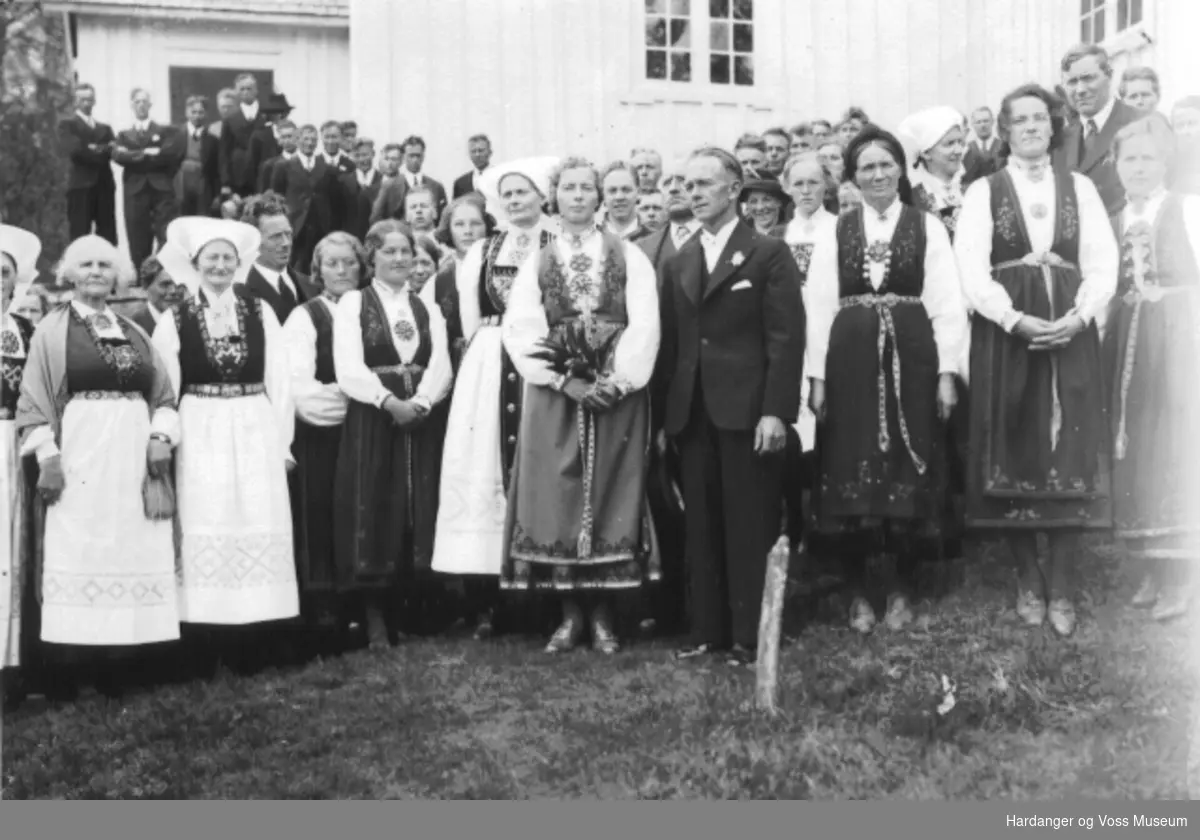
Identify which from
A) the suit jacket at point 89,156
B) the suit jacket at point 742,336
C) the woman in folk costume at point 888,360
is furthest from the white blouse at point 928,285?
the suit jacket at point 89,156

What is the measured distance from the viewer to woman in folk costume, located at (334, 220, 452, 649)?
5.96 metres

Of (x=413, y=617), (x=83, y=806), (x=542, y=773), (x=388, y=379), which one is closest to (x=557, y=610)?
(x=413, y=617)

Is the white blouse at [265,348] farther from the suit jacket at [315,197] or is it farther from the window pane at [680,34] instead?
the suit jacket at [315,197]

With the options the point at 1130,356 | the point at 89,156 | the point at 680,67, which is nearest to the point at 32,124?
the point at 680,67

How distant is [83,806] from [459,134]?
390 cm

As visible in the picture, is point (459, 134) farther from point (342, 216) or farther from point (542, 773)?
point (542, 773)

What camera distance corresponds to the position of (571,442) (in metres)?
5.54

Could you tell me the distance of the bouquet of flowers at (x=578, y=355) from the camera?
552 cm

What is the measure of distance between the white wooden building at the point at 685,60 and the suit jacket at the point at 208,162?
3466 mm

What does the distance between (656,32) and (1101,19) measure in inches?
76.8

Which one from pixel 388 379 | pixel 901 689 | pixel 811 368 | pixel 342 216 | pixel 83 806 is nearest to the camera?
pixel 83 806

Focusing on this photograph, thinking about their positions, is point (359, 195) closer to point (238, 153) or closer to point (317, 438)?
point (238, 153)

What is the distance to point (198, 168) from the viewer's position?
10922 millimetres

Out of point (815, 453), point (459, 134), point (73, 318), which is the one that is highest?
point (459, 134)
